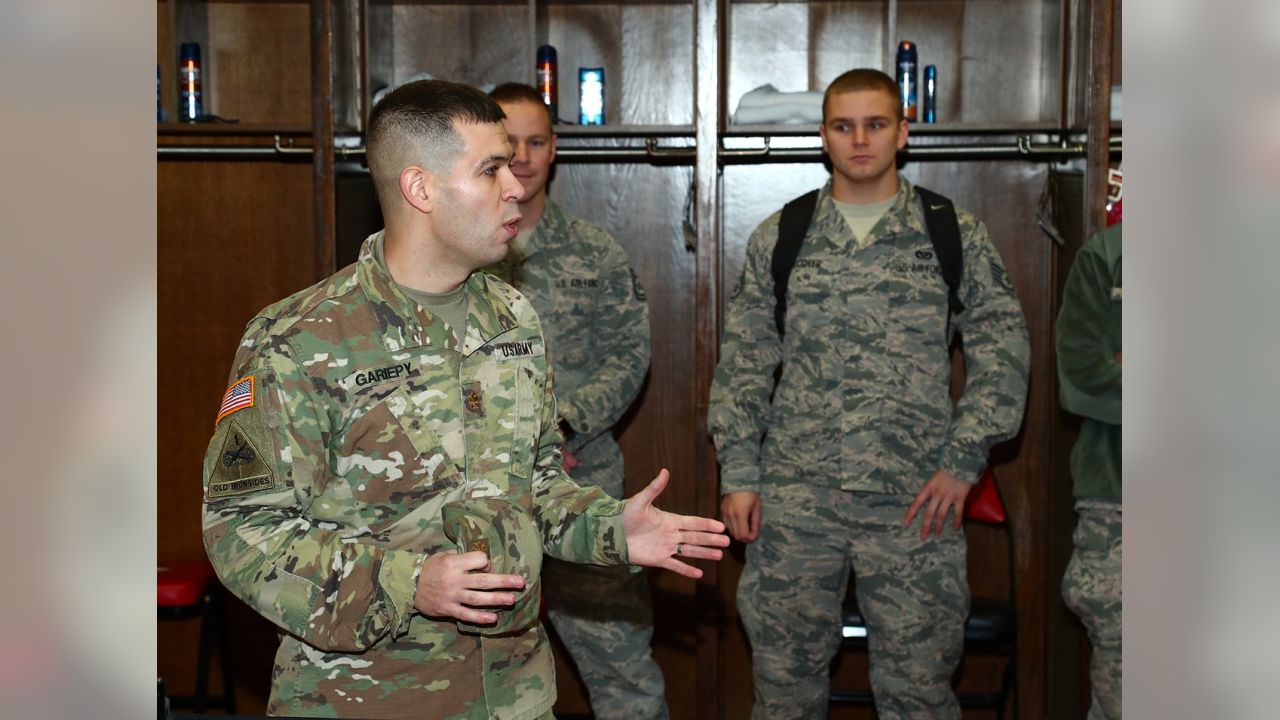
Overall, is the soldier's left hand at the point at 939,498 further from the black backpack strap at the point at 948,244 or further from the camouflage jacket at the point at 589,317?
the camouflage jacket at the point at 589,317

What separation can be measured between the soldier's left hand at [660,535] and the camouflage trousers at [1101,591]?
4.36 feet

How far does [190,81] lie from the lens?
3592mm

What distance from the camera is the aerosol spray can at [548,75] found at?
359cm

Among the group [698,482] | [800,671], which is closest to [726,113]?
[698,482]

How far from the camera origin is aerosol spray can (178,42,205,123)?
3576 mm

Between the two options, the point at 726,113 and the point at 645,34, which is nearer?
the point at 726,113

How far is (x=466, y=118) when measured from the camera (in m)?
1.74

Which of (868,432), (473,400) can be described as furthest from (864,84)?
(473,400)

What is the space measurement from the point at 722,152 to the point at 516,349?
1.81 m

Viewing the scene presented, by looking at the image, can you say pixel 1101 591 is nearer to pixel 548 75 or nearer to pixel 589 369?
pixel 589 369

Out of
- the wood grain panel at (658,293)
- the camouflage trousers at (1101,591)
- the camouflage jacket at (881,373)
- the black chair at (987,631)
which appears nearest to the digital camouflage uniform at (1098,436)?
the camouflage trousers at (1101,591)

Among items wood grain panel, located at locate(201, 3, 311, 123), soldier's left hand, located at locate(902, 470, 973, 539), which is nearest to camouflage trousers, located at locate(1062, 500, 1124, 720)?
soldier's left hand, located at locate(902, 470, 973, 539)
